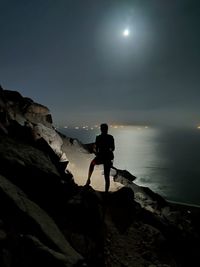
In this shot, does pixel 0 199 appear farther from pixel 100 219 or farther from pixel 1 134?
pixel 1 134

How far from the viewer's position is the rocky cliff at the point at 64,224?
20.4 feet

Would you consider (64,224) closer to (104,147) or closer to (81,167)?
(104,147)

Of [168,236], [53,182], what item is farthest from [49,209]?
[168,236]

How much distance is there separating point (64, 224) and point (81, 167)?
1599 cm

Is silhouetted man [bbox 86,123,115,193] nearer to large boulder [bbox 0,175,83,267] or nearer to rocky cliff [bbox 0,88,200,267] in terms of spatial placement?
rocky cliff [bbox 0,88,200,267]

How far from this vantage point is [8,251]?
568 centimetres

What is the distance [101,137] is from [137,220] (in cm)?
585

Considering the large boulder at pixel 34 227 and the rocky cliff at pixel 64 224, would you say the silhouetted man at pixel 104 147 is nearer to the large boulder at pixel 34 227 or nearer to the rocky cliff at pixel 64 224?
the rocky cliff at pixel 64 224

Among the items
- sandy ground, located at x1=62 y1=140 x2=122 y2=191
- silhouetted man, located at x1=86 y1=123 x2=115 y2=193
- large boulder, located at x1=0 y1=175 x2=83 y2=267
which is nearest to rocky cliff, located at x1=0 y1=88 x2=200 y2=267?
large boulder, located at x1=0 y1=175 x2=83 y2=267

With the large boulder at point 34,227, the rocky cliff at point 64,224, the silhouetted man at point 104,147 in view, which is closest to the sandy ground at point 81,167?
the rocky cliff at point 64,224

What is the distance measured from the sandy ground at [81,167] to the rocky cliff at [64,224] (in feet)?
18.3

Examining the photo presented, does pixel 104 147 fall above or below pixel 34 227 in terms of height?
above

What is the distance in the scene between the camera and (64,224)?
9.10m

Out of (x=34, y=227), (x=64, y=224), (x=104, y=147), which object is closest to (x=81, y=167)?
(x=104, y=147)
